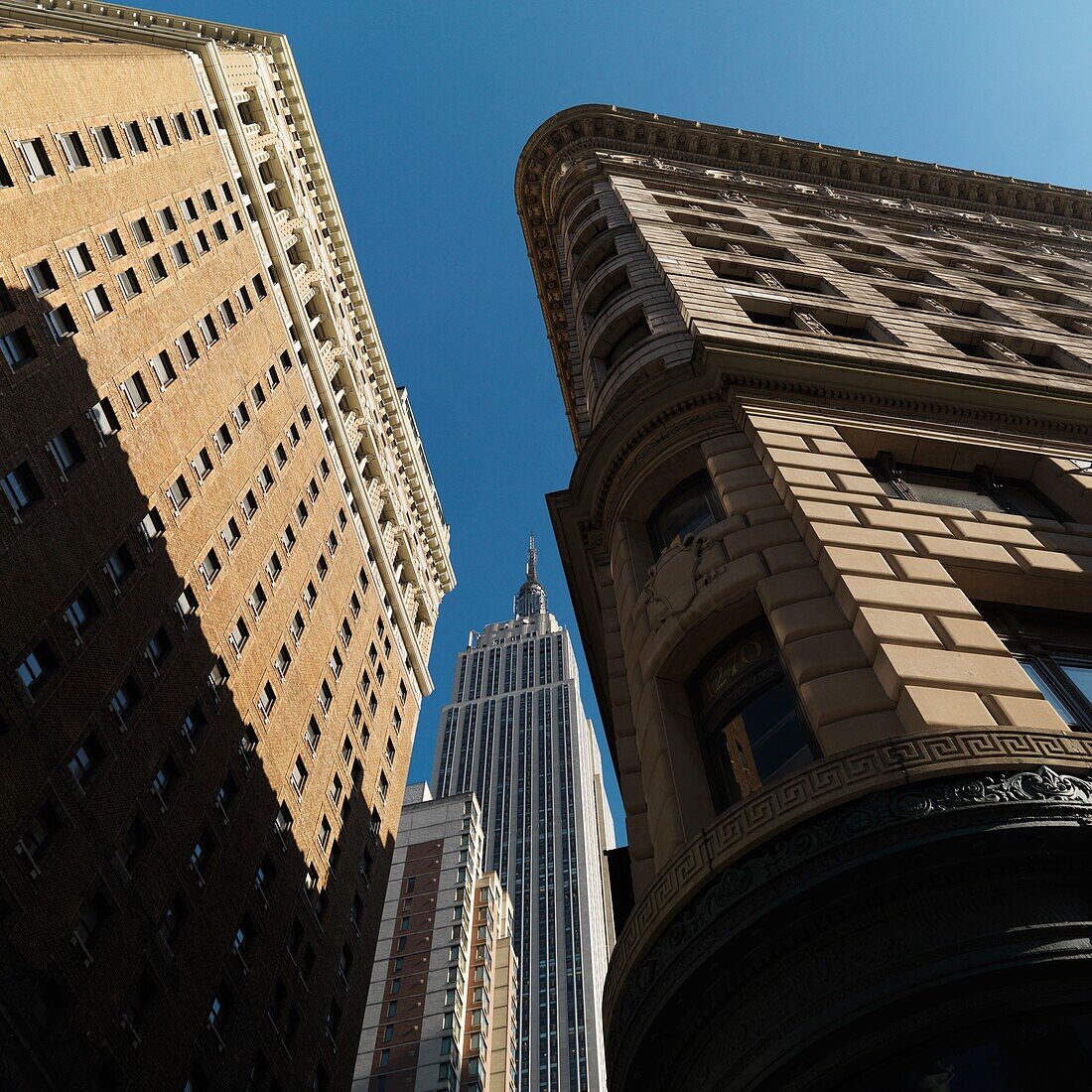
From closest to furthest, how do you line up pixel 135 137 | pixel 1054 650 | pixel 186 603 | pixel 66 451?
pixel 1054 650
pixel 66 451
pixel 186 603
pixel 135 137

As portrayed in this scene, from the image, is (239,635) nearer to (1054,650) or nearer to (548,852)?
(1054,650)

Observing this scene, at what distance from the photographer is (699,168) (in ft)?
136

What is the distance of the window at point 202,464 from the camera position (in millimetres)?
42844

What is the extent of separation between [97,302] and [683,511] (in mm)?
32203

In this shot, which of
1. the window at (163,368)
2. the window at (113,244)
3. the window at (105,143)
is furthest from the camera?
the window at (163,368)

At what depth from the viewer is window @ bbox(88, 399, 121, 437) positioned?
36.9m

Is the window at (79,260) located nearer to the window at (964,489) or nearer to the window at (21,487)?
the window at (21,487)

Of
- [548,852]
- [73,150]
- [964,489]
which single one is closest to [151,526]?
[73,150]

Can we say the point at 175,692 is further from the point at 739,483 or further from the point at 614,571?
the point at 739,483

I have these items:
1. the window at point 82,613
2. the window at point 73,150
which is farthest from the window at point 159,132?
the window at point 82,613

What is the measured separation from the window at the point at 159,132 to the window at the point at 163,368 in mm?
11893

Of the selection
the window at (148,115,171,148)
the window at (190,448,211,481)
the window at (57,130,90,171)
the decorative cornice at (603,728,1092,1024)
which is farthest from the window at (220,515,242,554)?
the decorative cornice at (603,728,1092,1024)

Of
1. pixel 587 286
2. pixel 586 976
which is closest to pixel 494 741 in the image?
pixel 586 976

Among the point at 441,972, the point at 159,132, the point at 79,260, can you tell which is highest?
the point at 159,132
